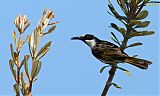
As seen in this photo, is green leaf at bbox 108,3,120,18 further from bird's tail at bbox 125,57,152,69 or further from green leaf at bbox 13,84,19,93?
green leaf at bbox 13,84,19,93

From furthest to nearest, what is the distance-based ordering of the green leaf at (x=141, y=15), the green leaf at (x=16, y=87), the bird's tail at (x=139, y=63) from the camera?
1. the bird's tail at (x=139, y=63)
2. the green leaf at (x=141, y=15)
3. the green leaf at (x=16, y=87)

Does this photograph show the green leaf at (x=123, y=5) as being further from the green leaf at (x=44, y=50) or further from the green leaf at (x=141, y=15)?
the green leaf at (x=44, y=50)

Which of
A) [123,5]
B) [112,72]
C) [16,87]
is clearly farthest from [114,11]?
[16,87]

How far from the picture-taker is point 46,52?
1.25m

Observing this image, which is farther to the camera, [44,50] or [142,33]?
[142,33]

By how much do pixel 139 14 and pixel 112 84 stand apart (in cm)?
39

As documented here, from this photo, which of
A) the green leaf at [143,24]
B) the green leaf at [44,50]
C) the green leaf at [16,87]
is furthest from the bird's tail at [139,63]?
the green leaf at [16,87]

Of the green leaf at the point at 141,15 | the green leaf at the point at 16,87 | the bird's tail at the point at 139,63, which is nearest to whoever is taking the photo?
the green leaf at the point at 16,87

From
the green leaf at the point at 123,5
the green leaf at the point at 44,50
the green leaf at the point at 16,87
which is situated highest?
the green leaf at the point at 123,5

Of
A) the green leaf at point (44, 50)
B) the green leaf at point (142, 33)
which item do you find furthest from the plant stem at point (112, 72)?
the green leaf at point (44, 50)

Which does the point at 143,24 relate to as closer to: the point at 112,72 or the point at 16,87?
the point at 112,72

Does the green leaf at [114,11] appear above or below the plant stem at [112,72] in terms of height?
above

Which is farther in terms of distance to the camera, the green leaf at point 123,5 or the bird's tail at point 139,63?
the bird's tail at point 139,63

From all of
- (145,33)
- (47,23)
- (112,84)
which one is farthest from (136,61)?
(47,23)
